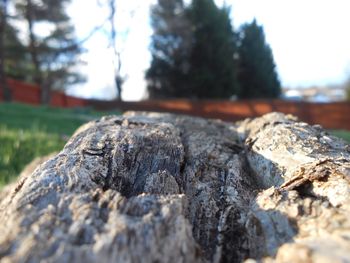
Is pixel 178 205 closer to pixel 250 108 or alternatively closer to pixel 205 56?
pixel 250 108

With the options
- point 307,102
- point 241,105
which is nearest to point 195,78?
point 241,105

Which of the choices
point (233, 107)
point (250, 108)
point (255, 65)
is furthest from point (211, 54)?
point (250, 108)

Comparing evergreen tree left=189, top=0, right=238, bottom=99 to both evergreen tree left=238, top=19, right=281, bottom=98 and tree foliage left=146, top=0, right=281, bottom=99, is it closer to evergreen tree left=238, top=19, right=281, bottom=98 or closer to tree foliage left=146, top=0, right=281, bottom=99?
tree foliage left=146, top=0, right=281, bottom=99

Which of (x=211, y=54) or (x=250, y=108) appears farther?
(x=211, y=54)

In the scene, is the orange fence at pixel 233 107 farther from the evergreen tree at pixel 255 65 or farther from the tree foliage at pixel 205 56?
the evergreen tree at pixel 255 65

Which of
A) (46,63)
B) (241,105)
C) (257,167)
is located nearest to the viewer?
(257,167)

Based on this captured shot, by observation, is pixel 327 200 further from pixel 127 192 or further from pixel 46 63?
pixel 46 63
